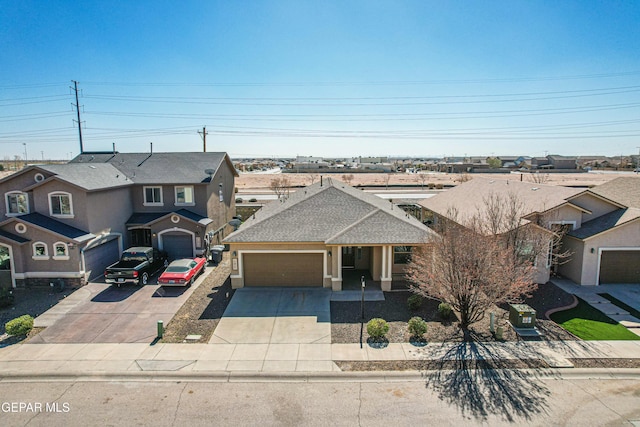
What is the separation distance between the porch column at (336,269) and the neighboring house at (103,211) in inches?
399

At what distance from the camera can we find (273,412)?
9.73 meters

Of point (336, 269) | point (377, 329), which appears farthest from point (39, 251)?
point (377, 329)

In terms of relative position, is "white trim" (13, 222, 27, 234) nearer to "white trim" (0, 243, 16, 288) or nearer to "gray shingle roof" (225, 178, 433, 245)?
"white trim" (0, 243, 16, 288)

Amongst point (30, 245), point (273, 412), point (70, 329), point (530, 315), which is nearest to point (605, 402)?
point (530, 315)

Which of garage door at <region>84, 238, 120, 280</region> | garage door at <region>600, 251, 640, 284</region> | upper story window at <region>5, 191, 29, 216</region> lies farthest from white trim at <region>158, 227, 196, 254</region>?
garage door at <region>600, 251, 640, 284</region>

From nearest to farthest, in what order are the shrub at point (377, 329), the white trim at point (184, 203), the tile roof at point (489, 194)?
the shrub at point (377, 329)
the tile roof at point (489, 194)
the white trim at point (184, 203)

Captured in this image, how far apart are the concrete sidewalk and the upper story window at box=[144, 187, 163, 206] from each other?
44.3 feet

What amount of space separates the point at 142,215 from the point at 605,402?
85.0 feet

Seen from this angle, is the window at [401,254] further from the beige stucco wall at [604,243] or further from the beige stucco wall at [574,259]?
the beige stucco wall at [604,243]

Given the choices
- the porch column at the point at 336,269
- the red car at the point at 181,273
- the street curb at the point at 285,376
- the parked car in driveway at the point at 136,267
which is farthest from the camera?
the parked car in driveway at the point at 136,267

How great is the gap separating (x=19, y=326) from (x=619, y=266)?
1095 inches

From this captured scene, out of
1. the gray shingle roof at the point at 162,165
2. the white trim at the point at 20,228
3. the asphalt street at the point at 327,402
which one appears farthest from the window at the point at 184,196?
the asphalt street at the point at 327,402

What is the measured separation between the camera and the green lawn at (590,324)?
550 inches

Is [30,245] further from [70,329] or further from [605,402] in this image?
[605,402]
